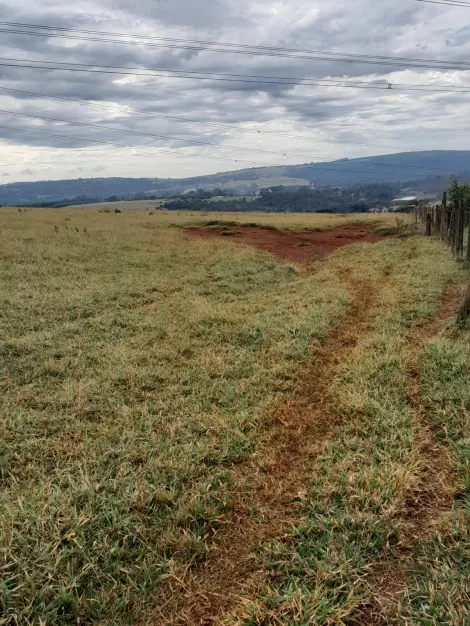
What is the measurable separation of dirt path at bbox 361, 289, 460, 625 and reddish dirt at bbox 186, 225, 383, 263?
16314 mm

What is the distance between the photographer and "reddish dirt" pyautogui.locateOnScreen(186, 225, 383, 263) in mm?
23359

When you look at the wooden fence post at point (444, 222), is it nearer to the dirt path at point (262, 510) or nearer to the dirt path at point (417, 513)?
the dirt path at point (262, 510)

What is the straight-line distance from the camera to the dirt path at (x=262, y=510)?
315 centimetres

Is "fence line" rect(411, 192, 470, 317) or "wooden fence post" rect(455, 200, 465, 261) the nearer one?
"fence line" rect(411, 192, 470, 317)

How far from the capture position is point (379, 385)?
→ 242 inches

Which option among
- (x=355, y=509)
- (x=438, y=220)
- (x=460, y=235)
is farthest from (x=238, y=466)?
(x=438, y=220)

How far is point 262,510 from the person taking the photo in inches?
158

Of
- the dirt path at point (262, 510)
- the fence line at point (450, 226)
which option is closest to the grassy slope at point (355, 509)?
the dirt path at point (262, 510)

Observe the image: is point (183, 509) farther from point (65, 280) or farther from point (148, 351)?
point (65, 280)

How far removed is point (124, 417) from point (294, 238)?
2488 centimetres

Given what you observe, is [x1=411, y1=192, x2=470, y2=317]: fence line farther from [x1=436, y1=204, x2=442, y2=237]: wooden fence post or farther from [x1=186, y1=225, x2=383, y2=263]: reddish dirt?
[x1=186, y1=225, x2=383, y2=263]: reddish dirt

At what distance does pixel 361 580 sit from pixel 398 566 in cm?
37

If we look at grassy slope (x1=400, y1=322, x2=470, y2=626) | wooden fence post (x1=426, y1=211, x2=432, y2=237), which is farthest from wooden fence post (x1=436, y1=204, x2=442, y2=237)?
grassy slope (x1=400, y1=322, x2=470, y2=626)

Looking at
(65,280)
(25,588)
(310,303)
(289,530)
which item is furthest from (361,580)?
(65,280)
